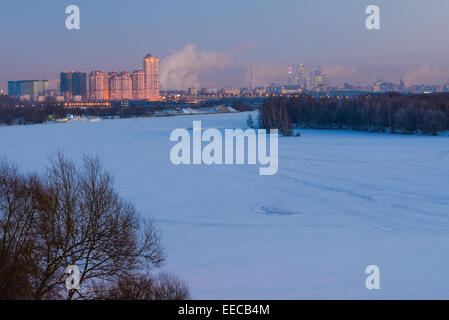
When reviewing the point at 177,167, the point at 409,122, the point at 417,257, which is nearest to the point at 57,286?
the point at 417,257

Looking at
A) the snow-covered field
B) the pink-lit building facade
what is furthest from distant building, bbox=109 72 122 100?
the snow-covered field

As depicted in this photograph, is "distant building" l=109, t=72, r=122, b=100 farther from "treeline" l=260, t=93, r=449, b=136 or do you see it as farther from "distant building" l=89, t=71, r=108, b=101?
"treeline" l=260, t=93, r=449, b=136

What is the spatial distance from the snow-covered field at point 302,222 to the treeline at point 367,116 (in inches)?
524

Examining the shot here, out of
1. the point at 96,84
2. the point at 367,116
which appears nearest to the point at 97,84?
the point at 96,84

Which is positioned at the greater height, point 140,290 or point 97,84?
point 97,84

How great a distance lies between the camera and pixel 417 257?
26.9 feet

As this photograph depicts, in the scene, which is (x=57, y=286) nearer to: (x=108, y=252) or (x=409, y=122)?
(x=108, y=252)

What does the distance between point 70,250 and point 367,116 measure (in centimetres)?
3235

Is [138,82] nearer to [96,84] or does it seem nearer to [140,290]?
[96,84]

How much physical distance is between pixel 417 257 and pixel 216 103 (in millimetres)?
91713

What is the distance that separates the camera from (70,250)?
6.91 m

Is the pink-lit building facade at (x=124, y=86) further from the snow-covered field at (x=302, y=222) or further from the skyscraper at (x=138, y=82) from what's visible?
the snow-covered field at (x=302, y=222)

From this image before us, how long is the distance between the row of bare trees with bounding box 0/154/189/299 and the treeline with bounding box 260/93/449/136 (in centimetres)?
2625

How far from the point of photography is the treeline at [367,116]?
33.3 m
